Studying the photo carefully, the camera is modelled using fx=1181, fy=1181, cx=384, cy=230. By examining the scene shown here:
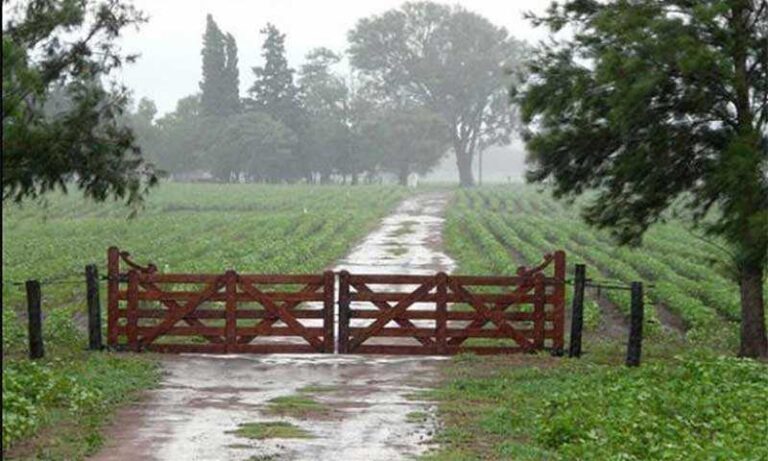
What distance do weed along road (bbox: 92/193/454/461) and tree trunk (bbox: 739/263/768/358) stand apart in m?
6.45

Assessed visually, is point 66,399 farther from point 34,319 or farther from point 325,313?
point 325,313

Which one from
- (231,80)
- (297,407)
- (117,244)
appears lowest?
(117,244)

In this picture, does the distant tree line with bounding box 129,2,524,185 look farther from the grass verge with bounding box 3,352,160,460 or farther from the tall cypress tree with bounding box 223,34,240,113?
the grass verge with bounding box 3,352,160,460

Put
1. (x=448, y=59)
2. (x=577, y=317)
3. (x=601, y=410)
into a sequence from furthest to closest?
1. (x=448, y=59)
2. (x=577, y=317)
3. (x=601, y=410)

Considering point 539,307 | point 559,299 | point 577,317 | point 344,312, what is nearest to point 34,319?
point 344,312

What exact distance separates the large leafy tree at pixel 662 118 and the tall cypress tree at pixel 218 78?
9482cm

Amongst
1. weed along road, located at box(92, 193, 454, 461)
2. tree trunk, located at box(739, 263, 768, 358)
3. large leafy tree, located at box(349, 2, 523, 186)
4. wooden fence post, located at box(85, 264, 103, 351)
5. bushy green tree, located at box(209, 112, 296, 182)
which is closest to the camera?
weed along road, located at box(92, 193, 454, 461)

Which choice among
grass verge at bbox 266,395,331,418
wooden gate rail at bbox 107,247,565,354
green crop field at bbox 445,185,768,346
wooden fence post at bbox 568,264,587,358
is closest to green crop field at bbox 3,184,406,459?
wooden gate rail at bbox 107,247,565,354

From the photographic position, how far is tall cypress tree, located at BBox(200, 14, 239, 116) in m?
115

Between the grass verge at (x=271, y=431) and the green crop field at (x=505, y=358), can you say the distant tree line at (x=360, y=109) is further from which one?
the grass verge at (x=271, y=431)

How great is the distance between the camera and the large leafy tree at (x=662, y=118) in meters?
19.7

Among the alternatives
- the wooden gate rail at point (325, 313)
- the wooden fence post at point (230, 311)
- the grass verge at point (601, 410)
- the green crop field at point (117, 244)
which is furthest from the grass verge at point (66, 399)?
the grass verge at point (601, 410)

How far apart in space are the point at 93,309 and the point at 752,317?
40.1 ft

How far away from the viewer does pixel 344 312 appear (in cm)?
2055
